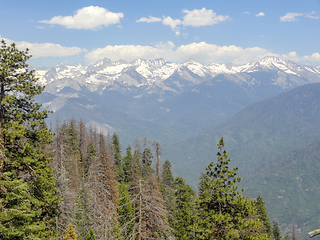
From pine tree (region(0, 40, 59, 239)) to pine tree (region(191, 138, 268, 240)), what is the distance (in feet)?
29.5

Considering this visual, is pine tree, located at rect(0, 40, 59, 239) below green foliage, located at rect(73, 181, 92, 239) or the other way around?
the other way around

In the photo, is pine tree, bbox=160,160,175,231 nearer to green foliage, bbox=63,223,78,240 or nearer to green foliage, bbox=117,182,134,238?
green foliage, bbox=117,182,134,238

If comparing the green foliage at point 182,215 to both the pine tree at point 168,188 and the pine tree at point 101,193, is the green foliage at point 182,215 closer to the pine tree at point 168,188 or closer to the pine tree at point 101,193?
the pine tree at point 168,188

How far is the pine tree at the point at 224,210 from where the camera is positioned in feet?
53.4

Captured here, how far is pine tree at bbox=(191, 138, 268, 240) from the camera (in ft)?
53.4

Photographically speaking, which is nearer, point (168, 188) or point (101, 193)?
point (101, 193)

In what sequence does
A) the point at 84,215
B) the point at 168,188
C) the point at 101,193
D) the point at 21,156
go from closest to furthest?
1. the point at 21,156
2. the point at 84,215
3. the point at 101,193
4. the point at 168,188


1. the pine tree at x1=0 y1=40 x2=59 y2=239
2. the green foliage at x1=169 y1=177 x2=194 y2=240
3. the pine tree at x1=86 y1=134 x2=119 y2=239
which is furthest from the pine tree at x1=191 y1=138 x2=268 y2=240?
the green foliage at x1=169 y1=177 x2=194 y2=240

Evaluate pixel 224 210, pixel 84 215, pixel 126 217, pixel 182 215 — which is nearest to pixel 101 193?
pixel 84 215

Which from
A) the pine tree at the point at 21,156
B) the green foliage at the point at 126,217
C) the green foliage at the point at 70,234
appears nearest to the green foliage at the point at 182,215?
the green foliage at the point at 126,217

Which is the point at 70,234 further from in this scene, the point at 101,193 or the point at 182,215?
the point at 182,215

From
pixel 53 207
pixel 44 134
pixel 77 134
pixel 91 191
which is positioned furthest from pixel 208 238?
pixel 77 134

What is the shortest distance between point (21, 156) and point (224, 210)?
41.1 ft

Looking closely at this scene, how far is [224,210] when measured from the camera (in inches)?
690
